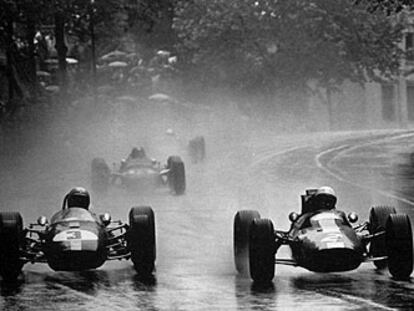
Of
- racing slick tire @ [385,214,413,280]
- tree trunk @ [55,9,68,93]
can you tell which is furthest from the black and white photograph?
tree trunk @ [55,9,68,93]

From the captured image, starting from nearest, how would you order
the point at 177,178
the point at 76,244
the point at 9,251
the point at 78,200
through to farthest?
the point at 76,244 → the point at 9,251 → the point at 78,200 → the point at 177,178

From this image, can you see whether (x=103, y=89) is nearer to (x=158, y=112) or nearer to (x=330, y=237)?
(x=158, y=112)

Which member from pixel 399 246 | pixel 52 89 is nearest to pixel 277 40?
pixel 52 89

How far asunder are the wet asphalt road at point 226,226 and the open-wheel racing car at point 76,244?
0.84ft

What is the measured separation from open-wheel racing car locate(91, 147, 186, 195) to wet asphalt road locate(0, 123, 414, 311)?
389 millimetres

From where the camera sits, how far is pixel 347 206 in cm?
3055

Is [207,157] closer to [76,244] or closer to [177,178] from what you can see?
[177,178]

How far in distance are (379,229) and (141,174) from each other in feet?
54.7

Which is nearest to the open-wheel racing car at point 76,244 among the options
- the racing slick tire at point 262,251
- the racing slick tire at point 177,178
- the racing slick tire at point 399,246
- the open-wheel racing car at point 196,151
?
the racing slick tire at point 262,251

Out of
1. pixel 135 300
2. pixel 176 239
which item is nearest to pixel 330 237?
pixel 135 300

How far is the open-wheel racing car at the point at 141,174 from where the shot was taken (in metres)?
33.8

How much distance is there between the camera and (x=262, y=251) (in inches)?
655

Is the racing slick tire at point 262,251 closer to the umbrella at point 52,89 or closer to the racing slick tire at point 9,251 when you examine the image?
the racing slick tire at point 9,251

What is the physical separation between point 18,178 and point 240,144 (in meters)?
19.6
